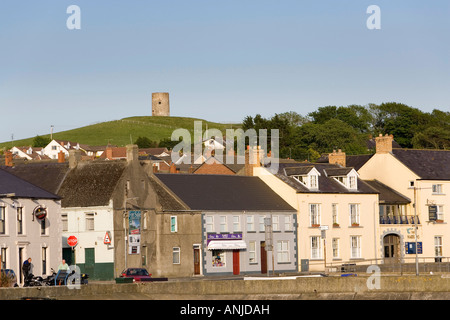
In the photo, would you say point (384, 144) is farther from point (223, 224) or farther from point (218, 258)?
point (218, 258)

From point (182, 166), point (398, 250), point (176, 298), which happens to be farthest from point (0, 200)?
point (182, 166)

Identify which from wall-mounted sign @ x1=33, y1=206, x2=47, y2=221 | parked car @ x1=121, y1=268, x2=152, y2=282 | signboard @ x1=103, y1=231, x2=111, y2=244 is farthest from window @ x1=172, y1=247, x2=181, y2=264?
wall-mounted sign @ x1=33, y1=206, x2=47, y2=221

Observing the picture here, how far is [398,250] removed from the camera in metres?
97.2

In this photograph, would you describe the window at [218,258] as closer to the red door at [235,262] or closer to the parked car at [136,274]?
the red door at [235,262]

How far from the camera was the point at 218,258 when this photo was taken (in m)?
85.3

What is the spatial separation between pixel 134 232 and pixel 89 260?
13.6 feet

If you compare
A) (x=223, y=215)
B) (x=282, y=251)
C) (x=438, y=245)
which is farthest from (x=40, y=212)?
(x=438, y=245)

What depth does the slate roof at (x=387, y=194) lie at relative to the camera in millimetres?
97444

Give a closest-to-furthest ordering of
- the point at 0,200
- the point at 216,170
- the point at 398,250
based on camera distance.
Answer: the point at 0,200
the point at 398,250
the point at 216,170

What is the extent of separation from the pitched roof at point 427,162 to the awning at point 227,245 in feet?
73.1

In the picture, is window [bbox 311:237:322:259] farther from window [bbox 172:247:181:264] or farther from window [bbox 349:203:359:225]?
window [bbox 172:247:181:264]
